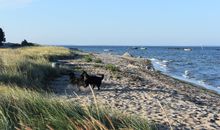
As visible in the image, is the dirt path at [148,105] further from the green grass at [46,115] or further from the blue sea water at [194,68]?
the blue sea water at [194,68]

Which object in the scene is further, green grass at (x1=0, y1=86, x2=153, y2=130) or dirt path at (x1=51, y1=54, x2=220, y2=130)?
dirt path at (x1=51, y1=54, x2=220, y2=130)

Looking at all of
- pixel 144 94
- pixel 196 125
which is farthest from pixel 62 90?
pixel 196 125

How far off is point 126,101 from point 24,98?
612 centimetres

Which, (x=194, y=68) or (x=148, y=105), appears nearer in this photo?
(x=148, y=105)

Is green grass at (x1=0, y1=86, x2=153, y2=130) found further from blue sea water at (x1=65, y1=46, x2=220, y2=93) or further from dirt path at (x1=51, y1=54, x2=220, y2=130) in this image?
blue sea water at (x1=65, y1=46, x2=220, y2=93)

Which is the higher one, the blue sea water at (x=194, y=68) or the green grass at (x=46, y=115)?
the green grass at (x=46, y=115)

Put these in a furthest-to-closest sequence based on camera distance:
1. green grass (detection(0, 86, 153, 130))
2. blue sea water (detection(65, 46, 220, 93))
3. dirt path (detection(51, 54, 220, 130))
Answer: blue sea water (detection(65, 46, 220, 93)) < dirt path (detection(51, 54, 220, 130)) < green grass (detection(0, 86, 153, 130))

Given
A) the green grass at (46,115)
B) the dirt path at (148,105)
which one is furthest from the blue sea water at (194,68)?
the green grass at (46,115)

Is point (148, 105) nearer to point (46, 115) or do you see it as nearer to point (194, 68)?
point (46, 115)

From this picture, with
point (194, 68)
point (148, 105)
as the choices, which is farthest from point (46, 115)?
point (194, 68)

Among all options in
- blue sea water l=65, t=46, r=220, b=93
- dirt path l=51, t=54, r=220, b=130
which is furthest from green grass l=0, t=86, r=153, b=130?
blue sea water l=65, t=46, r=220, b=93

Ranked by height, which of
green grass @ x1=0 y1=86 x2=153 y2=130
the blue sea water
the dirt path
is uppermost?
green grass @ x1=0 y1=86 x2=153 y2=130

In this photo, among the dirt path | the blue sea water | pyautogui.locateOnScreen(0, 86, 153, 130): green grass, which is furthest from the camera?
the blue sea water

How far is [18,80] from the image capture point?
16.3 meters
